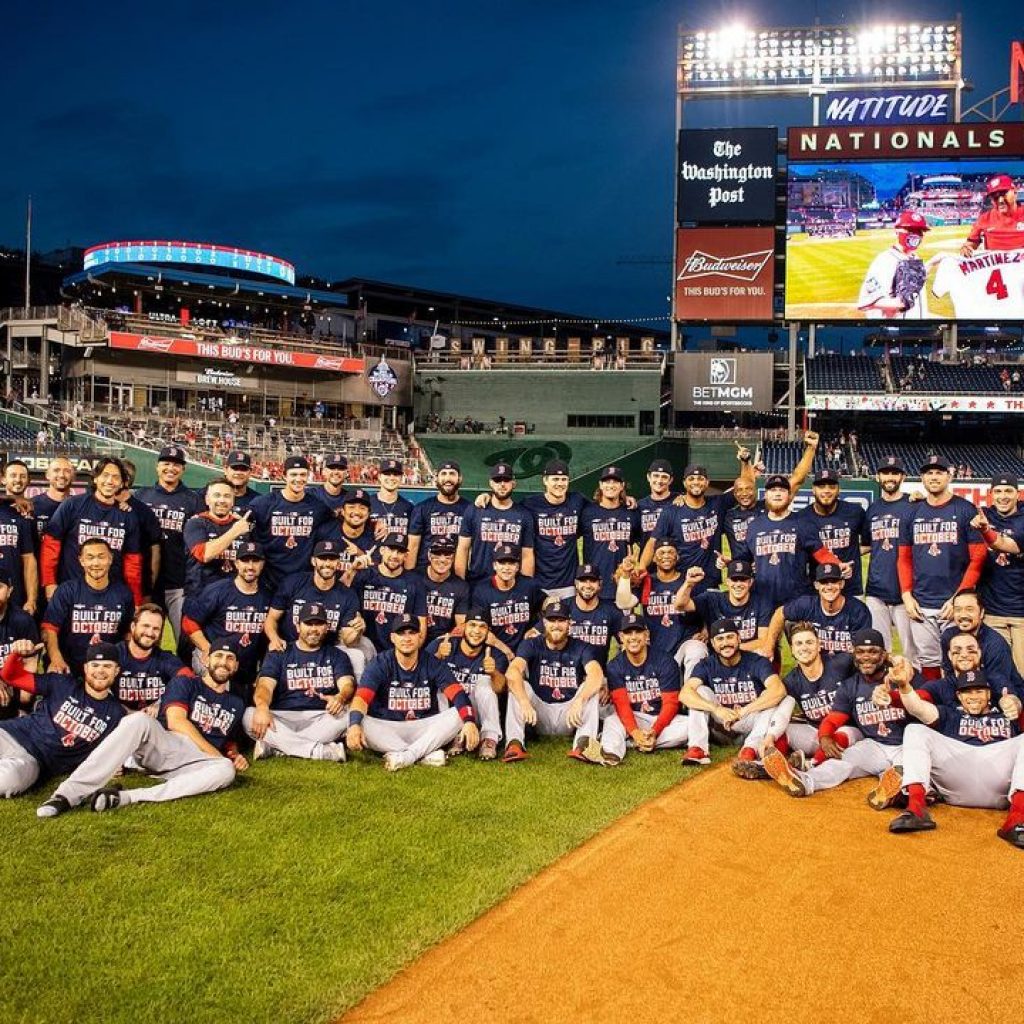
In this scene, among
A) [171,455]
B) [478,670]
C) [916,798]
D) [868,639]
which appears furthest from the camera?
[171,455]

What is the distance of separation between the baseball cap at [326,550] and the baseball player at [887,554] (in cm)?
465

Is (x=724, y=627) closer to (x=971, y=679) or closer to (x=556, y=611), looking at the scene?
(x=556, y=611)

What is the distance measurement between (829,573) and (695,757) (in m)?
1.81

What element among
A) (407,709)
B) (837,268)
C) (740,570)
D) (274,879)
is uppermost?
(837,268)

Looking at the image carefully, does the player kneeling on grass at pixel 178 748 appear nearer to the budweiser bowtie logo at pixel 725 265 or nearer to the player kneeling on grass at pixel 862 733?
the player kneeling on grass at pixel 862 733

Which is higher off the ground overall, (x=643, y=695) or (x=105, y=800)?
(x=643, y=695)

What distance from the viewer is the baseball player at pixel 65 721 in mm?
6656

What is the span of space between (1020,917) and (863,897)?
750 millimetres

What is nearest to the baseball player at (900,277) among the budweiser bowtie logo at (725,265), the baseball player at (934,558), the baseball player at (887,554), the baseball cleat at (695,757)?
the budweiser bowtie logo at (725,265)

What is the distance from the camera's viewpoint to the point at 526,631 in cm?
854

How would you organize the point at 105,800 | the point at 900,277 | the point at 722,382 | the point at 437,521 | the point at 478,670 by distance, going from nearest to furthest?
the point at 105,800, the point at 478,670, the point at 437,521, the point at 900,277, the point at 722,382

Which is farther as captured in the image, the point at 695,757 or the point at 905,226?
the point at 905,226

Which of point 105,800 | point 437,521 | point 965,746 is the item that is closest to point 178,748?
point 105,800

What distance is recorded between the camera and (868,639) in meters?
7.13
